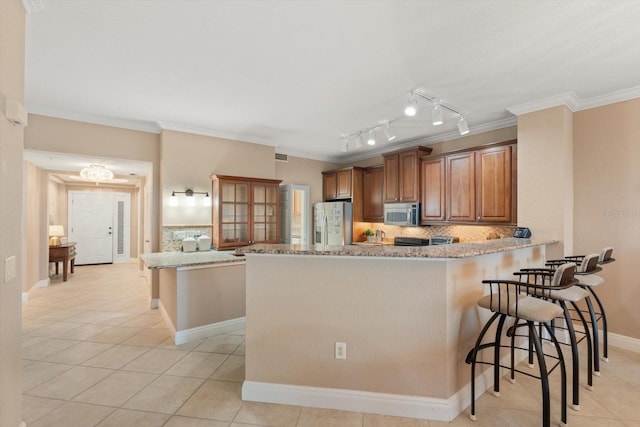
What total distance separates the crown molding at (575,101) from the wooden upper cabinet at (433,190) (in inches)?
49.7

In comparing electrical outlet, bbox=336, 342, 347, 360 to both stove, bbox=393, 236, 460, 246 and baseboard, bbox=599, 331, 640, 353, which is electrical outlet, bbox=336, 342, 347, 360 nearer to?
stove, bbox=393, 236, 460, 246

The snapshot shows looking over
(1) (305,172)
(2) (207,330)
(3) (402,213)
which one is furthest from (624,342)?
(1) (305,172)

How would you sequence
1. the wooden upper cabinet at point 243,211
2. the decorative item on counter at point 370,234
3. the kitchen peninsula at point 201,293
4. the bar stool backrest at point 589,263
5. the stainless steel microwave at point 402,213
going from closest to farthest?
1. the bar stool backrest at point 589,263
2. the kitchen peninsula at point 201,293
3. the wooden upper cabinet at point 243,211
4. the stainless steel microwave at point 402,213
5. the decorative item on counter at point 370,234

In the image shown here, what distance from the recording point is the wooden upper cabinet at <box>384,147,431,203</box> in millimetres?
4820

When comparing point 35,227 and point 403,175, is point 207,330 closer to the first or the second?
point 403,175

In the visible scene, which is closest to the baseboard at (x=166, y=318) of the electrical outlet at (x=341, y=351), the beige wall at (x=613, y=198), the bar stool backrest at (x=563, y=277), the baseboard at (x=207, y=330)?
the baseboard at (x=207, y=330)

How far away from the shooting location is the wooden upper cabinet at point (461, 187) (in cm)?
414

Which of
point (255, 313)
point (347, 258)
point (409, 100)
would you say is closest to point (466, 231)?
point (409, 100)

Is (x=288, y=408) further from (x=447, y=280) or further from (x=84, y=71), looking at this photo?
(x=84, y=71)

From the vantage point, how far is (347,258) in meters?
2.16

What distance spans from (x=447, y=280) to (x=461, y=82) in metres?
2.04

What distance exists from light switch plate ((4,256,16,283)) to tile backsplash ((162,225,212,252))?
2.74 metres

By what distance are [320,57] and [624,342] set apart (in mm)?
4156

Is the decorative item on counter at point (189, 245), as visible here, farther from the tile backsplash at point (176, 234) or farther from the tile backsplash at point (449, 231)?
the tile backsplash at point (449, 231)
